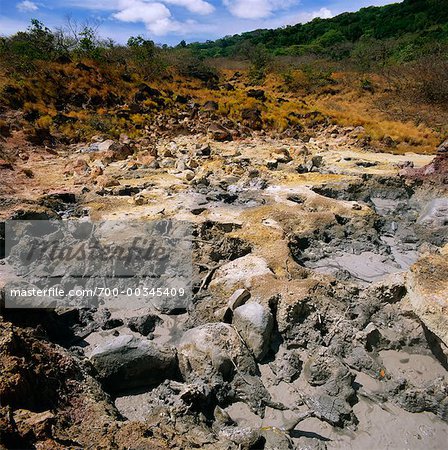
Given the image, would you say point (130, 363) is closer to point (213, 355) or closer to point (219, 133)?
point (213, 355)

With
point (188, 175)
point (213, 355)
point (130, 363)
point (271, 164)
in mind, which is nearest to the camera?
point (130, 363)

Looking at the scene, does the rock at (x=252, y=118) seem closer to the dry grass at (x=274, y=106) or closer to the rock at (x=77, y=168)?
the dry grass at (x=274, y=106)

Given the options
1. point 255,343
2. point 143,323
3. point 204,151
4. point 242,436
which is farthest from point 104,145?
point 242,436

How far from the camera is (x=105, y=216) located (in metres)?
6.78

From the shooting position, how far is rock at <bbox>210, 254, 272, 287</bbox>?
15.8ft

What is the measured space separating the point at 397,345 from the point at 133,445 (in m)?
2.97

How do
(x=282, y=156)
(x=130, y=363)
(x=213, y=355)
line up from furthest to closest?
1. (x=282, y=156)
2. (x=213, y=355)
3. (x=130, y=363)

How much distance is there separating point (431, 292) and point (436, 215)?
369 cm

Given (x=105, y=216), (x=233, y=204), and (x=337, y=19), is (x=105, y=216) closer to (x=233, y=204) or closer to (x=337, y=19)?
(x=233, y=204)

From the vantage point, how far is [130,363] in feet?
11.7

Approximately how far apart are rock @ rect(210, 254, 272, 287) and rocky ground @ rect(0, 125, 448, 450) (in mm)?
24

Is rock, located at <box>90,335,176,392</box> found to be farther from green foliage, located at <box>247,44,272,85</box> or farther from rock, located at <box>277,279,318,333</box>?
green foliage, located at <box>247,44,272,85</box>

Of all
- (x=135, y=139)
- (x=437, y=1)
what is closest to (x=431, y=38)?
(x=437, y=1)

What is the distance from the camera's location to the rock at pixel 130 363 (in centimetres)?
353
